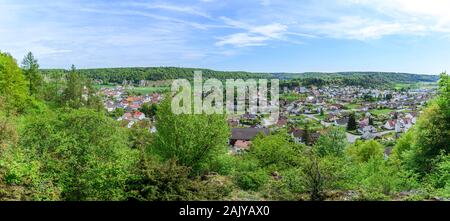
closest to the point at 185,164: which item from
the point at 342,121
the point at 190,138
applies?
Answer: the point at 190,138

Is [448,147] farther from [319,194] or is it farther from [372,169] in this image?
[319,194]

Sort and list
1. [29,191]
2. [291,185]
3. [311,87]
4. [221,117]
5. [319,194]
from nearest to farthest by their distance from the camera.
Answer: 1. [29,191]
2. [319,194]
3. [291,185]
4. [221,117]
5. [311,87]

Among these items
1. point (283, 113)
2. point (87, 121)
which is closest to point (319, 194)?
point (87, 121)

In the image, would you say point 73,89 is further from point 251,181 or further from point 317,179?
point 317,179

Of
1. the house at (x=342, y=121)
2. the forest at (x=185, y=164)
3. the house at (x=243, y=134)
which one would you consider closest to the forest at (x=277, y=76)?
the house at (x=342, y=121)

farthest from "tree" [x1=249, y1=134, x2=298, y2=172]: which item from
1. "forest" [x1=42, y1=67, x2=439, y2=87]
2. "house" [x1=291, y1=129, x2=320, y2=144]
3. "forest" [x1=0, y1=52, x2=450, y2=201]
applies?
"forest" [x1=42, y1=67, x2=439, y2=87]

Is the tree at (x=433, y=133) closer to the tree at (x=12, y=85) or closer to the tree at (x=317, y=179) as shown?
the tree at (x=317, y=179)

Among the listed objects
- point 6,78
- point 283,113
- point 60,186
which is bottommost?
point 283,113
